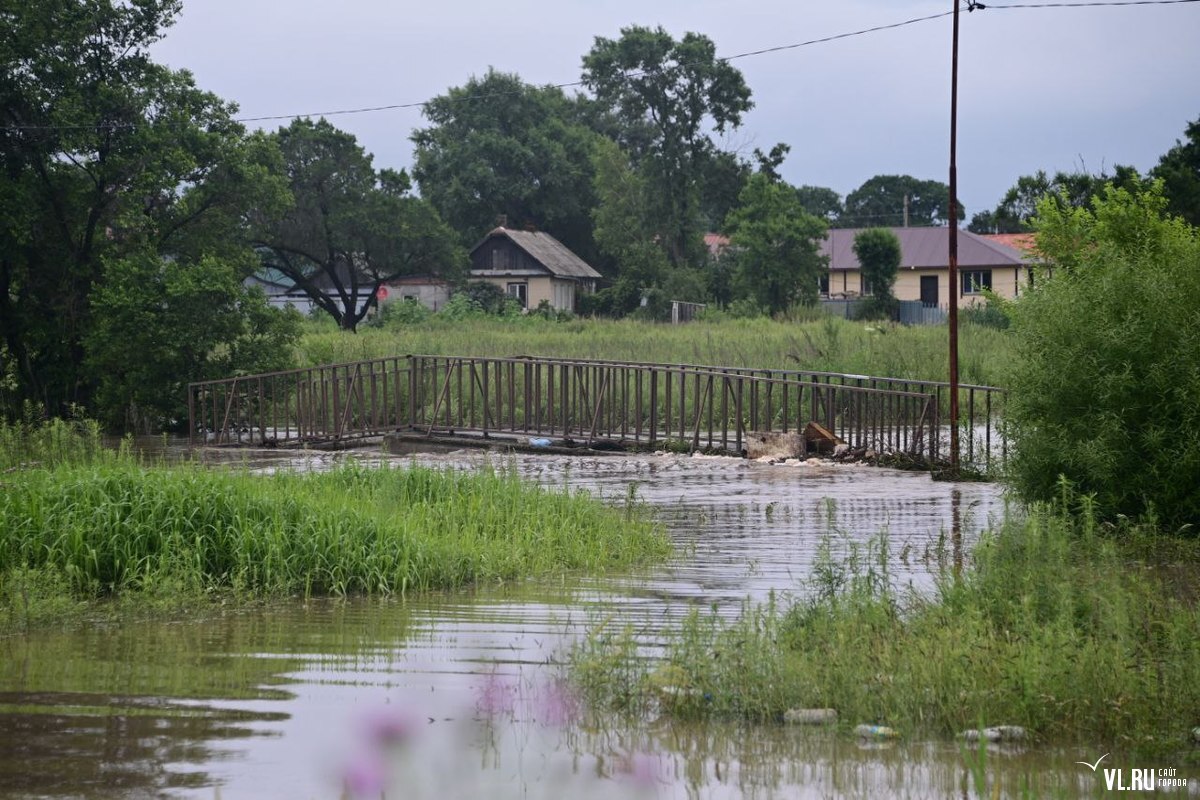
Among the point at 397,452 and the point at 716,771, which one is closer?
the point at 716,771

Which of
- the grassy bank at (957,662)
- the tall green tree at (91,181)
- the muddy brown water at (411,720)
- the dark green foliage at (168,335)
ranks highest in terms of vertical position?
the tall green tree at (91,181)

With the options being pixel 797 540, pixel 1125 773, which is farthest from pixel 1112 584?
pixel 797 540

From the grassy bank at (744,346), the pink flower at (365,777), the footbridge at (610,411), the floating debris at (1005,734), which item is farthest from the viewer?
the grassy bank at (744,346)

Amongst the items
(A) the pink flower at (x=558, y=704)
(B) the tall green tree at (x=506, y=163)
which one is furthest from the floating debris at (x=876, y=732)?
(B) the tall green tree at (x=506, y=163)

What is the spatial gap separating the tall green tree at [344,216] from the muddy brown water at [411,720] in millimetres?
43463

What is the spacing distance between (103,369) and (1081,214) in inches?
737

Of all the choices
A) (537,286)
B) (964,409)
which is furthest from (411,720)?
(537,286)

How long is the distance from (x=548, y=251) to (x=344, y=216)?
54.1ft

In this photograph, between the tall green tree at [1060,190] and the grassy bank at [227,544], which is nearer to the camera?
the grassy bank at [227,544]

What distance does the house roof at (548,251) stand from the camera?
65.1 m

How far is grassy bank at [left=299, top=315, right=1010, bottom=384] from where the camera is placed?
30188 mm

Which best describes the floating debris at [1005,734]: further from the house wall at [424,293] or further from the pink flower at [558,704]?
the house wall at [424,293]

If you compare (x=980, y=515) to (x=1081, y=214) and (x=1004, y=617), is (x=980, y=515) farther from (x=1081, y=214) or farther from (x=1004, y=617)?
(x=1081, y=214)

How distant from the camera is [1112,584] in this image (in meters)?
7.96
